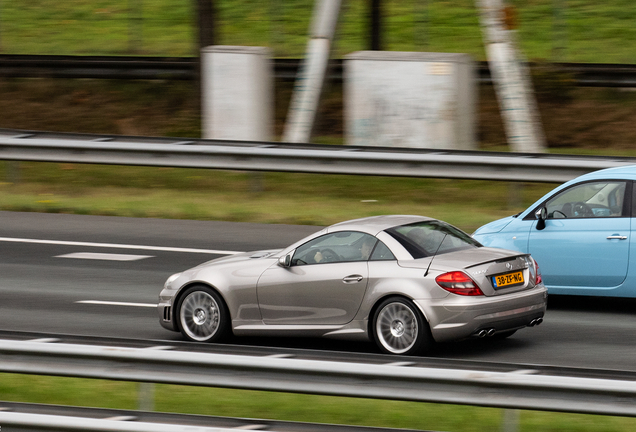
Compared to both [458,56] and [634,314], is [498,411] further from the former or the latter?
[458,56]

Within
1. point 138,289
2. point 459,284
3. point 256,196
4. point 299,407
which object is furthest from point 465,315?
point 256,196

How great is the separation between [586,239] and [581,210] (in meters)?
0.43

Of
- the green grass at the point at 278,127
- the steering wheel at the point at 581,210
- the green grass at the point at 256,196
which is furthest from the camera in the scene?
the green grass at the point at 256,196

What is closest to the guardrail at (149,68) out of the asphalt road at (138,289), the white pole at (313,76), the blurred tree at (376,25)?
the blurred tree at (376,25)

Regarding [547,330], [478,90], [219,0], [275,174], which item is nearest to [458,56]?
[275,174]

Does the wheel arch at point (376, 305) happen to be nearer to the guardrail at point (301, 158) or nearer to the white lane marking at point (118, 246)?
the white lane marking at point (118, 246)

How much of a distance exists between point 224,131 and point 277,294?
1071cm

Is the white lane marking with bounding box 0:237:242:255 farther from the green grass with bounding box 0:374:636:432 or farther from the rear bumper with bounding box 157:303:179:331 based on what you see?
the green grass with bounding box 0:374:636:432

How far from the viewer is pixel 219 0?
34250 mm

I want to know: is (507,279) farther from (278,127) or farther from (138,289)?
(278,127)

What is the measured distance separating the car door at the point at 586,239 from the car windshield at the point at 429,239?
4.59 ft

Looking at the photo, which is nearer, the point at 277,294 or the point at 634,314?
the point at 277,294

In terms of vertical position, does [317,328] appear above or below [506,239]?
below

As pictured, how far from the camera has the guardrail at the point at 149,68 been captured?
83.1 feet
